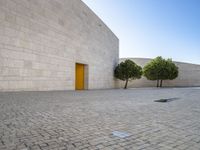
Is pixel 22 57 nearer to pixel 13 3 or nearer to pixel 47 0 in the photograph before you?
pixel 13 3

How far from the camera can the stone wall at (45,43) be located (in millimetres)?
8336

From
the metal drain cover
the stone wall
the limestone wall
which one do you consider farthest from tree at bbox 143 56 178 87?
the metal drain cover

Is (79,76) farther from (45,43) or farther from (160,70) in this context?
(160,70)

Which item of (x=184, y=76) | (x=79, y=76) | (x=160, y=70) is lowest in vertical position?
(x=79, y=76)

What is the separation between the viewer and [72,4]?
1340 cm

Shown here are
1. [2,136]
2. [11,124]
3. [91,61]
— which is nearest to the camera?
[2,136]

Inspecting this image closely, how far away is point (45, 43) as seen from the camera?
1062cm

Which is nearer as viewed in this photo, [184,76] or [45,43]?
[45,43]

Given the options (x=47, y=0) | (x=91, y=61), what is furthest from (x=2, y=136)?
(x=91, y=61)

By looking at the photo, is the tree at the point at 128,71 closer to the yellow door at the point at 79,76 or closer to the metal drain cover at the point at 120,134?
the yellow door at the point at 79,76

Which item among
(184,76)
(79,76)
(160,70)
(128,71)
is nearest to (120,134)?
(79,76)

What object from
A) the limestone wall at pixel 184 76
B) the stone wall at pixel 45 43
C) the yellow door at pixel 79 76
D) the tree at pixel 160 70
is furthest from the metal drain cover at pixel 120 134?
the limestone wall at pixel 184 76

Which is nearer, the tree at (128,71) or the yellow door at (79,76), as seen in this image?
the yellow door at (79,76)

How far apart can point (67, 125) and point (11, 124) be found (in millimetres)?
994
